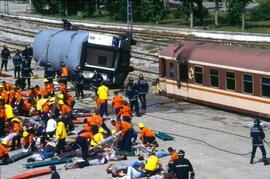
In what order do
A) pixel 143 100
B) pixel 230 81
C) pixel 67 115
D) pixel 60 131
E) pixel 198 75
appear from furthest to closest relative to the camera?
1. pixel 198 75
2. pixel 143 100
3. pixel 230 81
4. pixel 67 115
5. pixel 60 131

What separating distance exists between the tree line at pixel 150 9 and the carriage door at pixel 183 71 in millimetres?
22651

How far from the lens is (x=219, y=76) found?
27.8m

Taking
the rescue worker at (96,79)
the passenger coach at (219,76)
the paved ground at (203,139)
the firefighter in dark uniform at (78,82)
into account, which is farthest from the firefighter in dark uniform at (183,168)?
the firefighter in dark uniform at (78,82)

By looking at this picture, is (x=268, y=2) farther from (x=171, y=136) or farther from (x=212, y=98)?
(x=171, y=136)

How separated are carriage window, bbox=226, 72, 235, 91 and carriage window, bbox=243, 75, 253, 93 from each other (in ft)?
2.38

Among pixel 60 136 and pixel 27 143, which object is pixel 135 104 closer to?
pixel 27 143

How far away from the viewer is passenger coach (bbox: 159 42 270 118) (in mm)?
25781

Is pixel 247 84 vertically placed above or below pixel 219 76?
below

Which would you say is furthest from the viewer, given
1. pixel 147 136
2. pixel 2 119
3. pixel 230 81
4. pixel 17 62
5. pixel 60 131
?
pixel 17 62

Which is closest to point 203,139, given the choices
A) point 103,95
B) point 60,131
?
point 103,95

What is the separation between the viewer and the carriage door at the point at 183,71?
29.7 metres

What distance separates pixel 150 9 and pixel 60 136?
138 feet

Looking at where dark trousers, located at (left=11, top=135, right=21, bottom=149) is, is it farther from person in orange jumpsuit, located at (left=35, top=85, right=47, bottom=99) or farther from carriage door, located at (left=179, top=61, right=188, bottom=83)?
carriage door, located at (left=179, top=61, right=188, bottom=83)

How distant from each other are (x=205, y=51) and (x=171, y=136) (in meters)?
6.38
